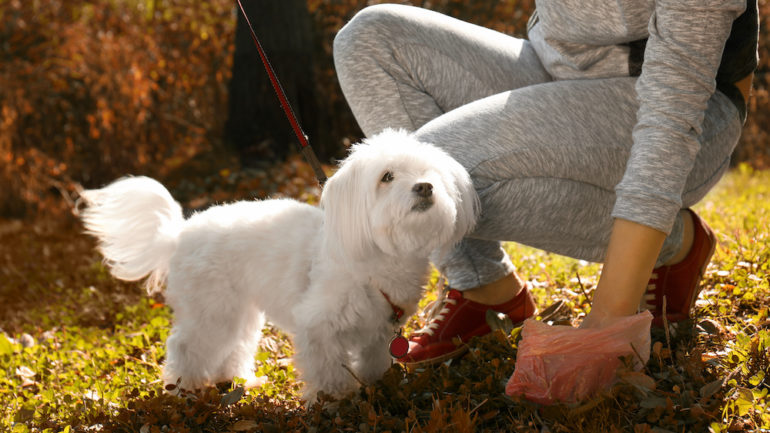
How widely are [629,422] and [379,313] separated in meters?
0.77

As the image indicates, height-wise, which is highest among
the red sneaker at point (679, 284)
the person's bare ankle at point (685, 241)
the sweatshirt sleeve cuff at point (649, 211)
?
the sweatshirt sleeve cuff at point (649, 211)

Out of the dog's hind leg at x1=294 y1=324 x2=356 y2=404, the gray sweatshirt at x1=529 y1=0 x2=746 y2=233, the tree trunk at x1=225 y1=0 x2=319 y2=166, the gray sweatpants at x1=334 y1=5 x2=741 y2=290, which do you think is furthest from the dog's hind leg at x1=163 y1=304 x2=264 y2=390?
the tree trunk at x1=225 y1=0 x2=319 y2=166

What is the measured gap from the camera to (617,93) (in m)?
2.29

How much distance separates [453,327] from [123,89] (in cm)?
439

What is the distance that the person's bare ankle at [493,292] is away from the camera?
256cm

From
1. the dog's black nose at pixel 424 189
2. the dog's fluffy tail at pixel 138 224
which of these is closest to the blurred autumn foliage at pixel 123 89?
the dog's fluffy tail at pixel 138 224

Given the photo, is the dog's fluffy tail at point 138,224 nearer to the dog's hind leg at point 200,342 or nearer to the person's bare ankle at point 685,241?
the dog's hind leg at point 200,342

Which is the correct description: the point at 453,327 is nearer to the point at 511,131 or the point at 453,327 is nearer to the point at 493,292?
the point at 493,292

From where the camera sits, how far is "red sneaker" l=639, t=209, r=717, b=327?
2.42 metres

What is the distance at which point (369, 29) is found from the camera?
8.58ft

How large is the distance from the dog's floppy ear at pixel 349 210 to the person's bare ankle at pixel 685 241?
1071mm

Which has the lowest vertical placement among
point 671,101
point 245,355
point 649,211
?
point 245,355

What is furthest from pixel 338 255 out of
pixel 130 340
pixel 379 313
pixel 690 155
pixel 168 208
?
pixel 130 340

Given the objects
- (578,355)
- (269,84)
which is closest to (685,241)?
(578,355)
